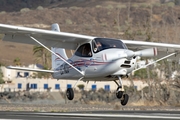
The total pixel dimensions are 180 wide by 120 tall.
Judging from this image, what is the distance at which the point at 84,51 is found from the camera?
1078 inches

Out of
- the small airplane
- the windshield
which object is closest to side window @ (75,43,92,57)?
the small airplane

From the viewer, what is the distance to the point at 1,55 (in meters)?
111

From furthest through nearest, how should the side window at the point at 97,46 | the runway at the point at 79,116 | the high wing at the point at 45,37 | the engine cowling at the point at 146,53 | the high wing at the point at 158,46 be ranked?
the high wing at the point at 158,46 → the high wing at the point at 45,37 → the side window at the point at 97,46 → the engine cowling at the point at 146,53 → the runway at the point at 79,116

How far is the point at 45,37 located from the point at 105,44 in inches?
159

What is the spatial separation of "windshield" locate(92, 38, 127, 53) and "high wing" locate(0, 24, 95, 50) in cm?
117

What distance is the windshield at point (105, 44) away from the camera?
25688mm

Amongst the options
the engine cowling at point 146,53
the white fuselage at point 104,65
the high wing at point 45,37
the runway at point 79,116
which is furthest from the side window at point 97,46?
the runway at point 79,116

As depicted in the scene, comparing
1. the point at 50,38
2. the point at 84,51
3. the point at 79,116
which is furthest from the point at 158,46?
the point at 79,116

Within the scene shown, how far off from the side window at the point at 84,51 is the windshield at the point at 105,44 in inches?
25.6

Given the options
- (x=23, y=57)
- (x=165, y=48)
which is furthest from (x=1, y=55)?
(x=165, y=48)

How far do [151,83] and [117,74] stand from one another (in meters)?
16.6

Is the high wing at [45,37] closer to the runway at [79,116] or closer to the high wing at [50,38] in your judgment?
the high wing at [50,38]

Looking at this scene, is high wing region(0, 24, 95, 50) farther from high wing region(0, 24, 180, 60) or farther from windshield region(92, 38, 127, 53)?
windshield region(92, 38, 127, 53)

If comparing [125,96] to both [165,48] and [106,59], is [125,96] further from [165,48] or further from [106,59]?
[165,48]
